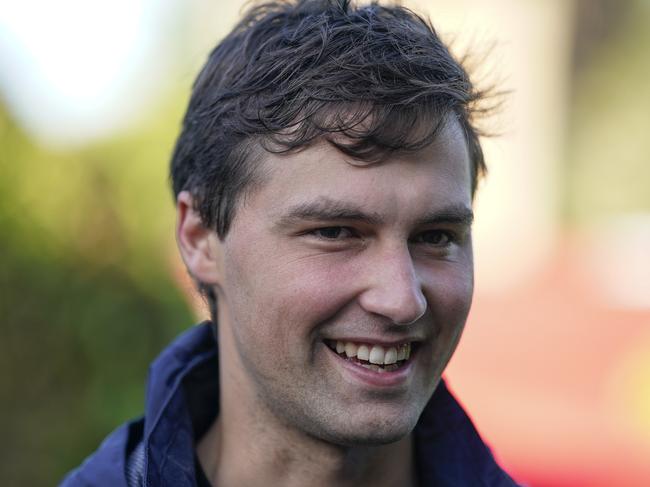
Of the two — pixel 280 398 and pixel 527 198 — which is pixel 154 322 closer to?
pixel 280 398

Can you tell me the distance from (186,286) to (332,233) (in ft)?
7.65

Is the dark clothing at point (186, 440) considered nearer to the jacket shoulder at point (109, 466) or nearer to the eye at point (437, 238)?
the jacket shoulder at point (109, 466)

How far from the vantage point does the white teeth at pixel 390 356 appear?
6.88 ft

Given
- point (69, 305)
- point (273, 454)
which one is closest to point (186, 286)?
point (69, 305)

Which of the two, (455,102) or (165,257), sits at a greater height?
(455,102)

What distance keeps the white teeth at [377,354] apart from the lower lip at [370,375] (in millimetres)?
32

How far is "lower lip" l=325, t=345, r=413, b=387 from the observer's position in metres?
2.09

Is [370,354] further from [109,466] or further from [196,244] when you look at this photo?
[109,466]

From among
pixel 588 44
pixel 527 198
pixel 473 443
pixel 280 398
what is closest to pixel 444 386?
pixel 473 443

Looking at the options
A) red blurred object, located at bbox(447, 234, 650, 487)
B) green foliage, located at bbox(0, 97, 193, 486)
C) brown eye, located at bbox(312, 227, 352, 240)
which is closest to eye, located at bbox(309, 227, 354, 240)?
brown eye, located at bbox(312, 227, 352, 240)

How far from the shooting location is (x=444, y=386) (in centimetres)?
253

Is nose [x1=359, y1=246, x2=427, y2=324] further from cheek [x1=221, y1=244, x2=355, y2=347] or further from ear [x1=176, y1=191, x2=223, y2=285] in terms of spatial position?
ear [x1=176, y1=191, x2=223, y2=285]

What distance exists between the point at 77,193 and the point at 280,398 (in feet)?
8.30

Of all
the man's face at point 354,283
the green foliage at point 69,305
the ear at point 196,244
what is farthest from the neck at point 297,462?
the green foliage at point 69,305
